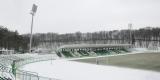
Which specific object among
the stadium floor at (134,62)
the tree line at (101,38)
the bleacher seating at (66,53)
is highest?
the tree line at (101,38)

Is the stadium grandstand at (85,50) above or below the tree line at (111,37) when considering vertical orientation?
below

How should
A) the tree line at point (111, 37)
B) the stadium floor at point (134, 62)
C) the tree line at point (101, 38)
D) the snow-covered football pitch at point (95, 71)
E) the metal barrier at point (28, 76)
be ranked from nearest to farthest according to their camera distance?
the metal barrier at point (28, 76), the snow-covered football pitch at point (95, 71), the stadium floor at point (134, 62), the tree line at point (101, 38), the tree line at point (111, 37)

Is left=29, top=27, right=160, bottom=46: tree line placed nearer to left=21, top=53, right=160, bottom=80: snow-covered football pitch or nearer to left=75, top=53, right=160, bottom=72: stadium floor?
left=75, top=53, right=160, bottom=72: stadium floor

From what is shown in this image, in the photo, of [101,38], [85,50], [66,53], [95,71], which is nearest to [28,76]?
[95,71]

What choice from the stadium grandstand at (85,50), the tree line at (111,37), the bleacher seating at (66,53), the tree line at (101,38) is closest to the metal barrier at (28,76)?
the stadium grandstand at (85,50)

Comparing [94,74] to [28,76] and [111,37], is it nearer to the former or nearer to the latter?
[28,76]

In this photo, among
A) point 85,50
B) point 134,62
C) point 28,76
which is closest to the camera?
point 28,76

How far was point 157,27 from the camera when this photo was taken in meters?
108

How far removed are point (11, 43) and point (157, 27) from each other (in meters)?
73.4

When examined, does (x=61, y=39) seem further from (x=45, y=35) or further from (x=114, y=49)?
(x=114, y=49)

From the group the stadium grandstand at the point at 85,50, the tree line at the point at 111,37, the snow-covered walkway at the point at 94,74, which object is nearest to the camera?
the snow-covered walkway at the point at 94,74

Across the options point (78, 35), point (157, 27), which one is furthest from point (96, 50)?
point (78, 35)

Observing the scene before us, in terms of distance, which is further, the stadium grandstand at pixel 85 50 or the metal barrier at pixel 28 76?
the stadium grandstand at pixel 85 50

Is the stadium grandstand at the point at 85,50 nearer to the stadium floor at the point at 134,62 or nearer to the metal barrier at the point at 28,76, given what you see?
the stadium floor at the point at 134,62
